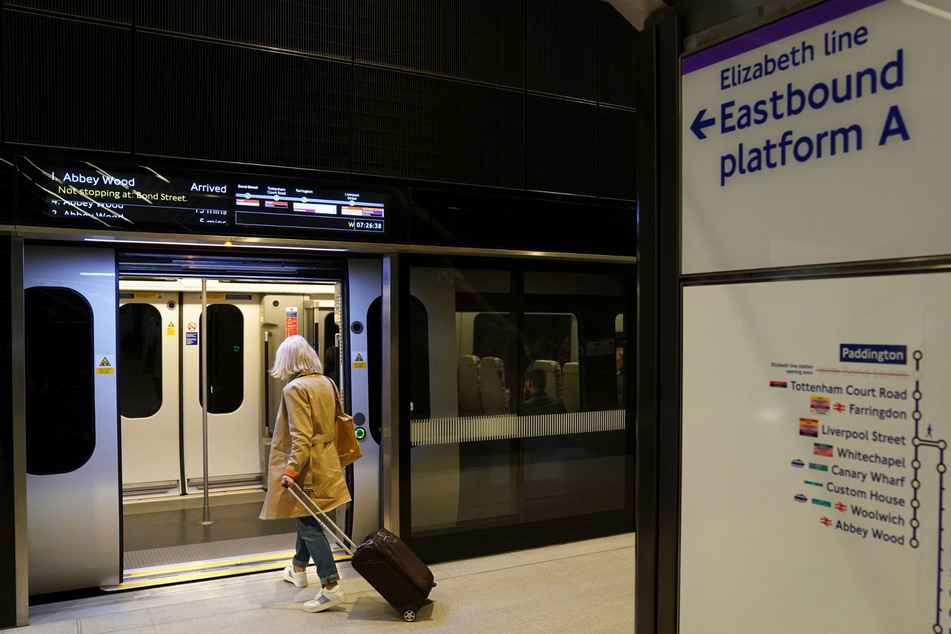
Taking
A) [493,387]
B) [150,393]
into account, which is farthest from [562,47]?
[150,393]

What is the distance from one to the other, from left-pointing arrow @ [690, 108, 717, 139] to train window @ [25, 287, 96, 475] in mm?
4482

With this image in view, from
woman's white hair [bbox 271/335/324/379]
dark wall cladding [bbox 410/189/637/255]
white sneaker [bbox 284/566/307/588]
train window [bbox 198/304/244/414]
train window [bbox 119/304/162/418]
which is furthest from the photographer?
train window [bbox 198/304/244/414]

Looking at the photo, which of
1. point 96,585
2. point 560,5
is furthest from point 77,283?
point 560,5

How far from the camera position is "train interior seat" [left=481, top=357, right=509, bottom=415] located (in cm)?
649

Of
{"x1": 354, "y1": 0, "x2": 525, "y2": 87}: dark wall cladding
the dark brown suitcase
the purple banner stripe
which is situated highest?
{"x1": 354, "y1": 0, "x2": 525, "y2": 87}: dark wall cladding

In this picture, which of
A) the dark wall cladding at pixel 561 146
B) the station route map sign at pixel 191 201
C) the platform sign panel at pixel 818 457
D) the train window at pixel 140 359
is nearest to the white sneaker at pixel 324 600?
the station route map sign at pixel 191 201

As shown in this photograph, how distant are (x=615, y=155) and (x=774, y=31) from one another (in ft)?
17.1

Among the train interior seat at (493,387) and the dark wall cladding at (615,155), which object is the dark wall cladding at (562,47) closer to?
the dark wall cladding at (615,155)

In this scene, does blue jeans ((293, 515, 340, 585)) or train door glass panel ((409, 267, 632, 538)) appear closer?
blue jeans ((293, 515, 340, 585))

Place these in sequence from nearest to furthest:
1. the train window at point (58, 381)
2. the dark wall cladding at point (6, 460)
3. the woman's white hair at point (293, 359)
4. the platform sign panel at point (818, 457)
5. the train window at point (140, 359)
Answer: the platform sign panel at point (818, 457) < the dark wall cladding at point (6, 460) < the train window at point (58, 381) < the woman's white hair at point (293, 359) < the train window at point (140, 359)

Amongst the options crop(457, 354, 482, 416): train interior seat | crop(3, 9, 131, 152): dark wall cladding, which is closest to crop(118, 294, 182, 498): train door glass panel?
crop(3, 9, 131, 152): dark wall cladding

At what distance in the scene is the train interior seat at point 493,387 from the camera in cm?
649

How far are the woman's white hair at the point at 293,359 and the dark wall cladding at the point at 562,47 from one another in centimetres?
300

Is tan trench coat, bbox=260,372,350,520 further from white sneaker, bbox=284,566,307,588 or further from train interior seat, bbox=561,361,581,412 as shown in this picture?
train interior seat, bbox=561,361,581,412
